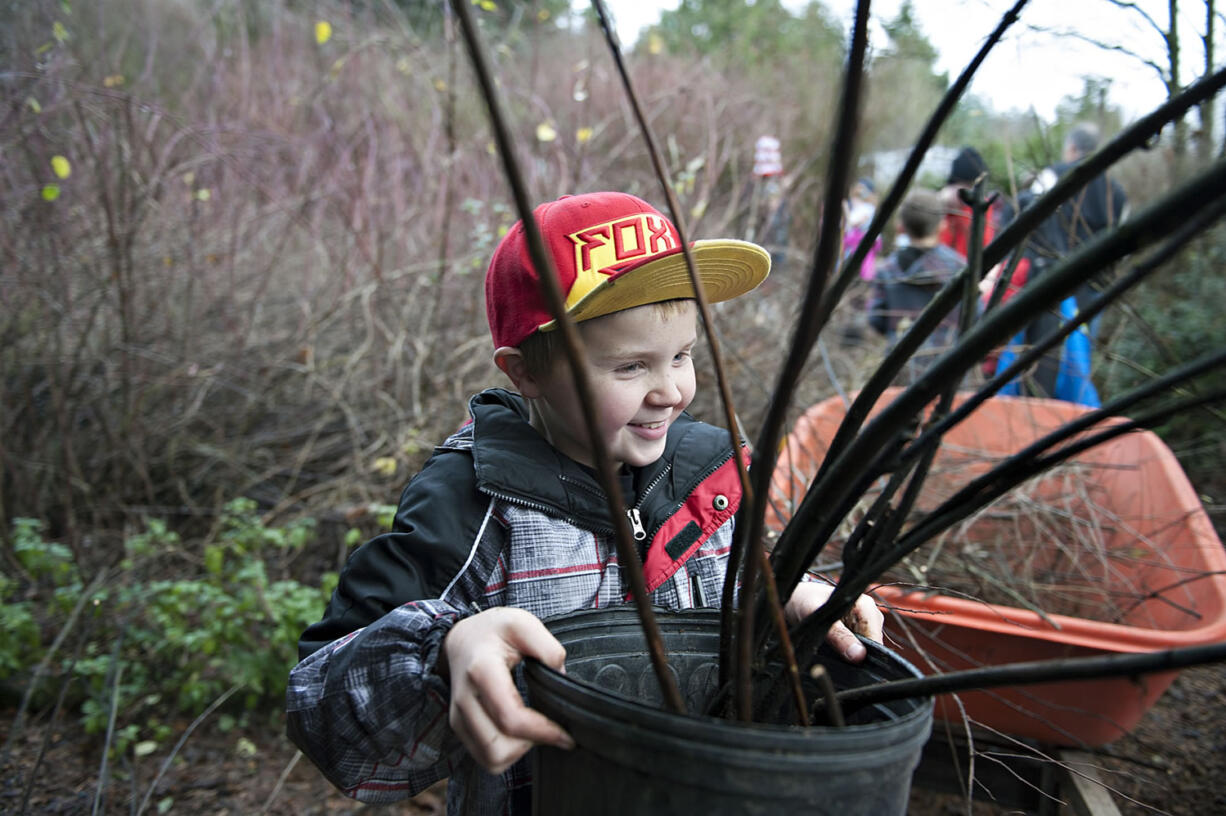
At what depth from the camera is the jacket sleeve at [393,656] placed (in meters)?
0.95

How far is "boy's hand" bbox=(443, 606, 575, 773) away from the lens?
752 millimetres

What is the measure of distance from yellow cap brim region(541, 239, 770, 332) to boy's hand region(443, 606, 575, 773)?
0.47 meters

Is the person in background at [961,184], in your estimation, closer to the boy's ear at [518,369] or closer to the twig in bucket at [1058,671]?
the boy's ear at [518,369]

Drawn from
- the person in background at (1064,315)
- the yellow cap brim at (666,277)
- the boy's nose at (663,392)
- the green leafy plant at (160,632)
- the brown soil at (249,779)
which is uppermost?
the yellow cap brim at (666,277)

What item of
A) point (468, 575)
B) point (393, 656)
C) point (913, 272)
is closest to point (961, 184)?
point (913, 272)

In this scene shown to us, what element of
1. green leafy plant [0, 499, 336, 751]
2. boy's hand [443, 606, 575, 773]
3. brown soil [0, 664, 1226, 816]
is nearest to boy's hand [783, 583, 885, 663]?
boy's hand [443, 606, 575, 773]

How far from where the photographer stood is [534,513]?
1290mm

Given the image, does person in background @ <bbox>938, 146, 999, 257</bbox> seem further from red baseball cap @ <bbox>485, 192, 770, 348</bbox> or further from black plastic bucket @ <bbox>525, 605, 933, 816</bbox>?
black plastic bucket @ <bbox>525, 605, 933, 816</bbox>

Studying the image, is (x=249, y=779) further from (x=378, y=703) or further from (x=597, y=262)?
(x=597, y=262)

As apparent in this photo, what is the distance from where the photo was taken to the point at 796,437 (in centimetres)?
288

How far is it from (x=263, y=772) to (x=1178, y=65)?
293cm

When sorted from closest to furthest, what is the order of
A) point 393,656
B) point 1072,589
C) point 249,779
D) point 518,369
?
point 393,656 < point 518,369 < point 249,779 < point 1072,589

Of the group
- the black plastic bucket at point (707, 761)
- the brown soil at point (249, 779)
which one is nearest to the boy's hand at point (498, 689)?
the black plastic bucket at point (707, 761)

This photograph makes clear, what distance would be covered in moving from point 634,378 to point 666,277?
153mm
